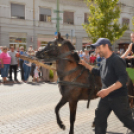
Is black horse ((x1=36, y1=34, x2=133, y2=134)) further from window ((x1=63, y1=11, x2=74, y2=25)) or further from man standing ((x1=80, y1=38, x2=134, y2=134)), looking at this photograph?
window ((x1=63, y1=11, x2=74, y2=25))

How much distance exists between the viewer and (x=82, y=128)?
4477 mm

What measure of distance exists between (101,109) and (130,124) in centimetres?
47

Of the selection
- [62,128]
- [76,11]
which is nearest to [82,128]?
[62,128]

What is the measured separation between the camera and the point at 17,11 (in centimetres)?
2267

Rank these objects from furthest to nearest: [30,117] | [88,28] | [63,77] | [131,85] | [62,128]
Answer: [88,28] < [30,117] < [131,85] < [62,128] < [63,77]

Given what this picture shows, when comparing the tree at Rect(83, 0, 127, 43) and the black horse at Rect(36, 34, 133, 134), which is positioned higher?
the tree at Rect(83, 0, 127, 43)

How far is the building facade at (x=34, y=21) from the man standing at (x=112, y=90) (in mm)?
18219

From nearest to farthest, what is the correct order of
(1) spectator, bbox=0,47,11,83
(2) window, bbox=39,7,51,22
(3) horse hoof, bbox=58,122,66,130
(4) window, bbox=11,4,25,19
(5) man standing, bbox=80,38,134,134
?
(5) man standing, bbox=80,38,134,134 < (3) horse hoof, bbox=58,122,66,130 < (1) spectator, bbox=0,47,11,83 < (4) window, bbox=11,4,25,19 < (2) window, bbox=39,7,51,22

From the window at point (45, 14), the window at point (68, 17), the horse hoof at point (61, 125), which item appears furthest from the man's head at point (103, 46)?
the window at point (68, 17)

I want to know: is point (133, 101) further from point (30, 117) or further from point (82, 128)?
point (30, 117)

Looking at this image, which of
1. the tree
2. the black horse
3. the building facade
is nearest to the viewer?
the black horse

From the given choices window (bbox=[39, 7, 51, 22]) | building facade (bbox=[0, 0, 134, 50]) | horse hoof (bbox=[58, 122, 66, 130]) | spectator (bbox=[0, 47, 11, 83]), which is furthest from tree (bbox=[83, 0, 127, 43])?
horse hoof (bbox=[58, 122, 66, 130])

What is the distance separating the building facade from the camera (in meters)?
21.9

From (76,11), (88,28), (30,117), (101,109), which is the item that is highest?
(76,11)
